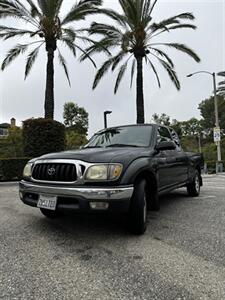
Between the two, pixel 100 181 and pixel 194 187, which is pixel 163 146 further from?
pixel 194 187

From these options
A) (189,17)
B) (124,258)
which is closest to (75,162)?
(124,258)

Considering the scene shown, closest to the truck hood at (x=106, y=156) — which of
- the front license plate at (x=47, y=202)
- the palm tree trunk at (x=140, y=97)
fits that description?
the front license plate at (x=47, y=202)

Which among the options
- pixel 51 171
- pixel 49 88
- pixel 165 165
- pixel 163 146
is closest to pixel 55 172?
pixel 51 171

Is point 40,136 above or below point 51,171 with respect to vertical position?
above

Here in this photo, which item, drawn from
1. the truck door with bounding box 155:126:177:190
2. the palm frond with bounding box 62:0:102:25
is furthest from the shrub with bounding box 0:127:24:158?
the truck door with bounding box 155:126:177:190

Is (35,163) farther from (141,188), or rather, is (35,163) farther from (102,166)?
(141,188)

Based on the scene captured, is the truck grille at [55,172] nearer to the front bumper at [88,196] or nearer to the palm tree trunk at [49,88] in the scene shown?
the front bumper at [88,196]

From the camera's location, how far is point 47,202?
13.8 ft

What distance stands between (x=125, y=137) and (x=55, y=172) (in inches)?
68.8

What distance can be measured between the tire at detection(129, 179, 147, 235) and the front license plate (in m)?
1.02

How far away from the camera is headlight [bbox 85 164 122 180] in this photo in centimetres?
396

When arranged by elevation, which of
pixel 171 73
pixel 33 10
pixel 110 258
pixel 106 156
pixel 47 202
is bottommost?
pixel 110 258

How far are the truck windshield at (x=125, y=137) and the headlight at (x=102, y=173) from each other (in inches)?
50.0

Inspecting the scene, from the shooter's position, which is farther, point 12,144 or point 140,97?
point 12,144
